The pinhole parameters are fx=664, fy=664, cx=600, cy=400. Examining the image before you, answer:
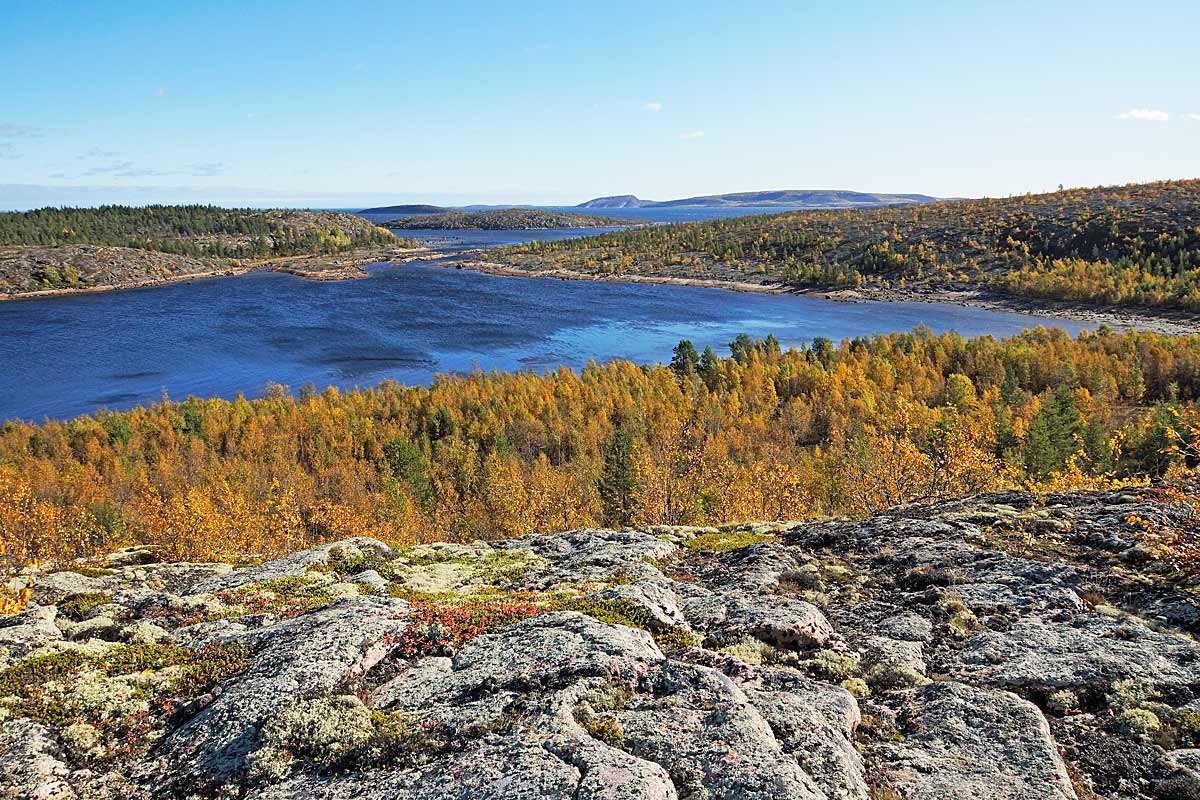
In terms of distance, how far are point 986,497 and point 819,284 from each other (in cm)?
18022

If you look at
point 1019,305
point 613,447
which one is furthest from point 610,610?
point 1019,305

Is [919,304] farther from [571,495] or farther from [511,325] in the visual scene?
[571,495]

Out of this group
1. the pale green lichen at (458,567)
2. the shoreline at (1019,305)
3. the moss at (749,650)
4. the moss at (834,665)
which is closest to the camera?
the moss at (834,665)

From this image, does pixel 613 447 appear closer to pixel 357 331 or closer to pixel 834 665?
pixel 834 665

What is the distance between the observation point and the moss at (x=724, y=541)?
60.0 ft

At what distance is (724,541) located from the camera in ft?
62.2

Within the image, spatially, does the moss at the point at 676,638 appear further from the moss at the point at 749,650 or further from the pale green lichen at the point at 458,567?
the pale green lichen at the point at 458,567

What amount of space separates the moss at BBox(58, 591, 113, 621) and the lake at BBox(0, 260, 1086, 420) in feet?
291

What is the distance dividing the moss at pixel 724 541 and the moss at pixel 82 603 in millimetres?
13553

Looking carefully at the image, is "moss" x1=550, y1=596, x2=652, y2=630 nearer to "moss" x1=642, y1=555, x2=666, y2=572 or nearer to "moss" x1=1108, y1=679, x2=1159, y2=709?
"moss" x1=642, y1=555, x2=666, y2=572

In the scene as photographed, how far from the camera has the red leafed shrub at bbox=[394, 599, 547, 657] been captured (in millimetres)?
11078

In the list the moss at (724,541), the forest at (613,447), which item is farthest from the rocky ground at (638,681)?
the forest at (613,447)

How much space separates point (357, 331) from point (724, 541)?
12999 centimetres

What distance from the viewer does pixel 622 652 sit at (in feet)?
34.5
